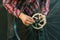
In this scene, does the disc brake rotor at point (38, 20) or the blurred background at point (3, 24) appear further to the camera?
the blurred background at point (3, 24)

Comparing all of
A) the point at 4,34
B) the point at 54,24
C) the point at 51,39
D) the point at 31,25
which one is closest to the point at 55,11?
the point at 54,24

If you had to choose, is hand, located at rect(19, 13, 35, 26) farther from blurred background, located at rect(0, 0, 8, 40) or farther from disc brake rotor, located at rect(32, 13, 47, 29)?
blurred background, located at rect(0, 0, 8, 40)

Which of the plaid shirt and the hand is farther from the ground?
the plaid shirt

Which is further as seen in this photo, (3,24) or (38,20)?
(3,24)

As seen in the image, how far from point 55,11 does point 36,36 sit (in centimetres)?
57

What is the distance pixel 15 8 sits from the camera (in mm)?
893

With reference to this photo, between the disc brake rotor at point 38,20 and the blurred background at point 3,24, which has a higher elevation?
the disc brake rotor at point 38,20

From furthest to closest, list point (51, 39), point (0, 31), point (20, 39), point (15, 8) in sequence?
point (0, 31) < point (51, 39) < point (20, 39) < point (15, 8)

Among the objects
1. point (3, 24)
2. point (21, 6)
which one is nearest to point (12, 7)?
point (21, 6)

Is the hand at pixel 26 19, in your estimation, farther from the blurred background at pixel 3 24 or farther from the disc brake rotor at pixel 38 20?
the blurred background at pixel 3 24

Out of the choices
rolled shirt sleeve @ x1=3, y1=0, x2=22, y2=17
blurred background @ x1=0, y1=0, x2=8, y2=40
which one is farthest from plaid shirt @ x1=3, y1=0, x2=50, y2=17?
blurred background @ x1=0, y1=0, x2=8, y2=40

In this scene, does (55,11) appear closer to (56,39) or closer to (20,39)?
(56,39)

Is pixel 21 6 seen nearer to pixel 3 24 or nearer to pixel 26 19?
pixel 26 19

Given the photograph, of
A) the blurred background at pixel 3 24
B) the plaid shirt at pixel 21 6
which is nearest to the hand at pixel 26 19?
the plaid shirt at pixel 21 6
